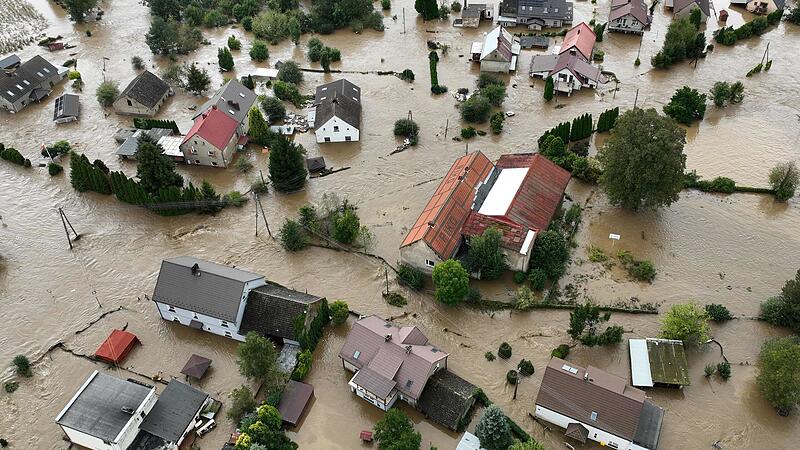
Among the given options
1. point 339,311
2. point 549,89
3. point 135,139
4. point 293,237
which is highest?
point 135,139

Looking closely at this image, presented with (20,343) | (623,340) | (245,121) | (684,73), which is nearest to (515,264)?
(623,340)

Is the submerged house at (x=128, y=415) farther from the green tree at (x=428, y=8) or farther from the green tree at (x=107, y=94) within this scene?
the green tree at (x=428, y=8)

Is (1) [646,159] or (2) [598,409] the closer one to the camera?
(2) [598,409]

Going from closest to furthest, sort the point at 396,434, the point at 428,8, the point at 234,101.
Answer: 1. the point at 396,434
2. the point at 234,101
3. the point at 428,8

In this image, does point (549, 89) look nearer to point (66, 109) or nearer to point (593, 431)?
point (593, 431)

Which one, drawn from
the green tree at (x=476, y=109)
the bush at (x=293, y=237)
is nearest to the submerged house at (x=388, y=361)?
the bush at (x=293, y=237)

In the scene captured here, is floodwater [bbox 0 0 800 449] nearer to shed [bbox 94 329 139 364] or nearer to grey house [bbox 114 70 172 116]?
shed [bbox 94 329 139 364]

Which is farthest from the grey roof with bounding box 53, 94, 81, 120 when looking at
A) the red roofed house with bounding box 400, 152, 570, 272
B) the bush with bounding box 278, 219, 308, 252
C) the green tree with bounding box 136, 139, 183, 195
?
the red roofed house with bounding box 400, 152, 570, 272

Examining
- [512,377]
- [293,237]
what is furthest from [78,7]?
[512,377]
